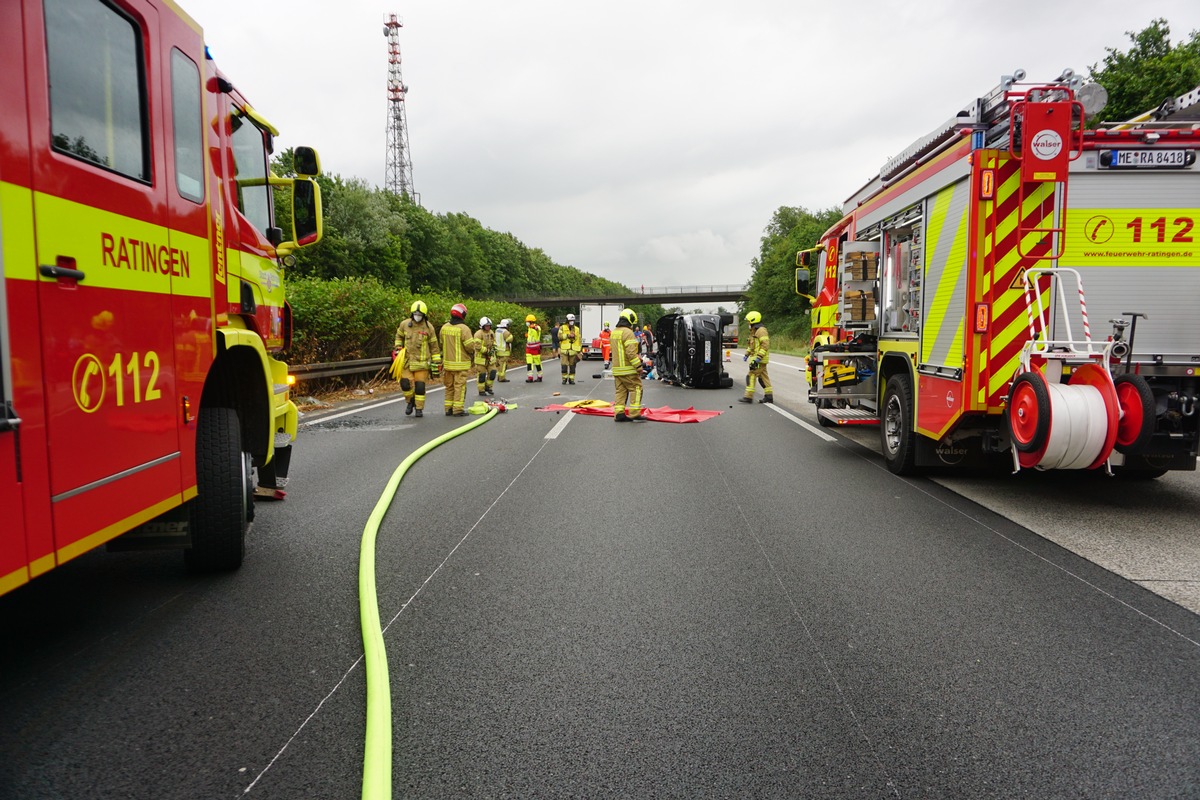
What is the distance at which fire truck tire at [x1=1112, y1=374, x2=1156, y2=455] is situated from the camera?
4.96 m

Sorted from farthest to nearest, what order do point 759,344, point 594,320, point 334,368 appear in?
point 594,320 < point 334,368 < point 759,344

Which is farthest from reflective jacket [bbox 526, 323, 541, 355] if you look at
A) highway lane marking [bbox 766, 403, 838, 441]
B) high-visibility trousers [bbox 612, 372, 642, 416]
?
high-visibility trousers [bbox 612, 372, 642, 416]

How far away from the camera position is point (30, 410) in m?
2.39

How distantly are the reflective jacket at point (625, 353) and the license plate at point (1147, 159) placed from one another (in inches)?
270

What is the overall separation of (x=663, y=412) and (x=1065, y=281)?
7.69 meters

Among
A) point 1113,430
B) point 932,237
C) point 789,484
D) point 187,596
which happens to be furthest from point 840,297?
point 187,596

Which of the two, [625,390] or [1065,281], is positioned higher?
[1065,281]

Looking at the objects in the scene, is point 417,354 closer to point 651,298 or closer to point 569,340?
point 569,340

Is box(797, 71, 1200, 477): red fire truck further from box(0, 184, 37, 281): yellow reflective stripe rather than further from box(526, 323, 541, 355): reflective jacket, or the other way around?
box(526, 323, 541, 355): reflective jacket

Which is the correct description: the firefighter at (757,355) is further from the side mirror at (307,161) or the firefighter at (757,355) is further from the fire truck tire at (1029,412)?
the side mirror at (307,161)

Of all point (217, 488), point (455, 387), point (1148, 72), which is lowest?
point (217, 488)

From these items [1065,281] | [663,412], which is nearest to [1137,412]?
[1065,281]

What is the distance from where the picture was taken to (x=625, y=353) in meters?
11.9

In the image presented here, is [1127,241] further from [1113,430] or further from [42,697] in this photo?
[42,697]
